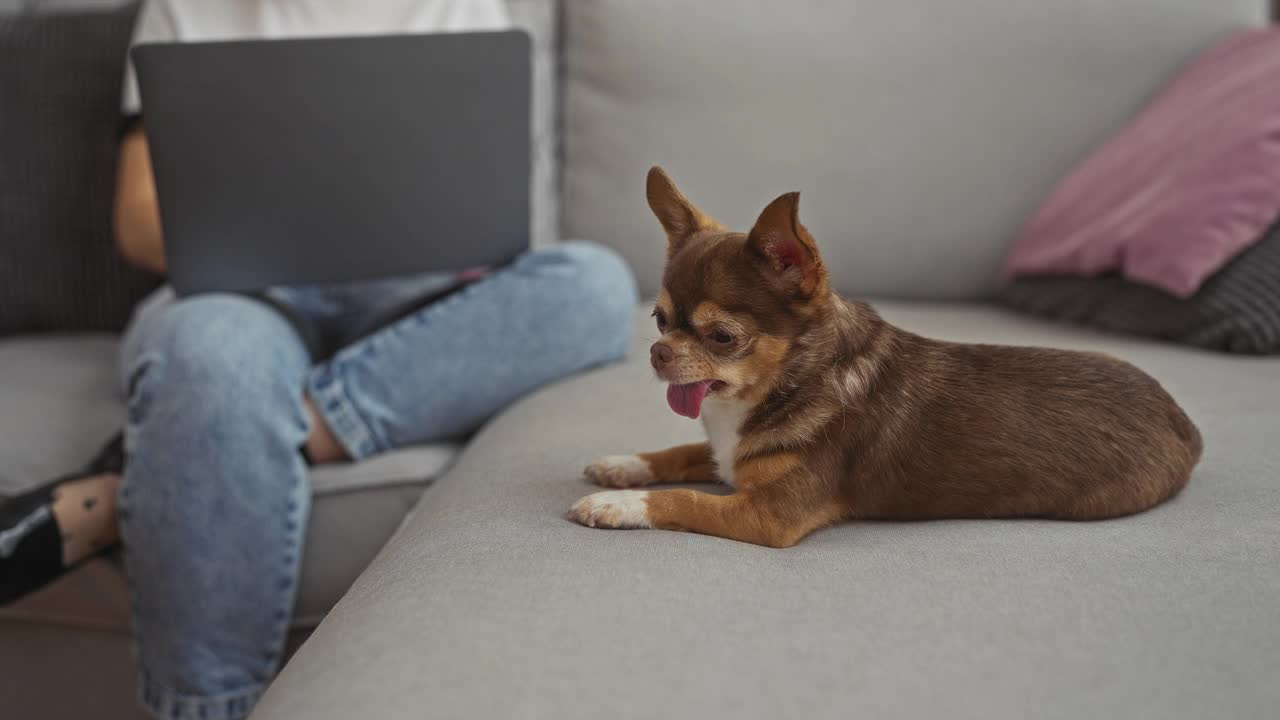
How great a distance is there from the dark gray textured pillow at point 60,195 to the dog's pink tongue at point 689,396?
1648 millimetres

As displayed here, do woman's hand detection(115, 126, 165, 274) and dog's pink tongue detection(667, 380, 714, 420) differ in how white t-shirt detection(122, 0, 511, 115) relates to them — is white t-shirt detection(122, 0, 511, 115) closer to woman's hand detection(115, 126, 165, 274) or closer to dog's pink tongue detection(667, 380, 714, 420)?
woman's hand detection(115, 126, 165, 274)

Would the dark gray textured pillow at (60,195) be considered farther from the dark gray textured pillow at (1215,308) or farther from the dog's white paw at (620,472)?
the dark gray textured pillow at (1215,308)

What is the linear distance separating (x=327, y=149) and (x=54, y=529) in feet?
2.19

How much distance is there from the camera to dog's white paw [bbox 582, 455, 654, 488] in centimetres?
117

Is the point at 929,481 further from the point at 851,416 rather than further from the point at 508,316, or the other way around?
the point at 508,316

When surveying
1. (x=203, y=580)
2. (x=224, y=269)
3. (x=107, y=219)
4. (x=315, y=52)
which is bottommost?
(x=203, y=580)

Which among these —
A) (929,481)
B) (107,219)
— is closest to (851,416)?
(929,481)

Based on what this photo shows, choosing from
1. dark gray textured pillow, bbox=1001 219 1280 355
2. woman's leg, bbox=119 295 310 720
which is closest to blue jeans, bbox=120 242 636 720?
woman's leg, bbox=119 295 310 720

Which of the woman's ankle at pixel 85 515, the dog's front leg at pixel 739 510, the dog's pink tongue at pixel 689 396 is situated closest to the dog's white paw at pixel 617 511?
the dog's front leg at pixel 739 510

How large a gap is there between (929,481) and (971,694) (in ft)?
1.04

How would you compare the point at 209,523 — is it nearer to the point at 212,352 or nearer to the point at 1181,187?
the point at 212,352

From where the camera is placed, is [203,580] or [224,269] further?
[224,269]

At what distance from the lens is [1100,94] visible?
7.26ft

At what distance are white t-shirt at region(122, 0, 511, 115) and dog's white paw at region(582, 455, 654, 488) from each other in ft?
3.87
